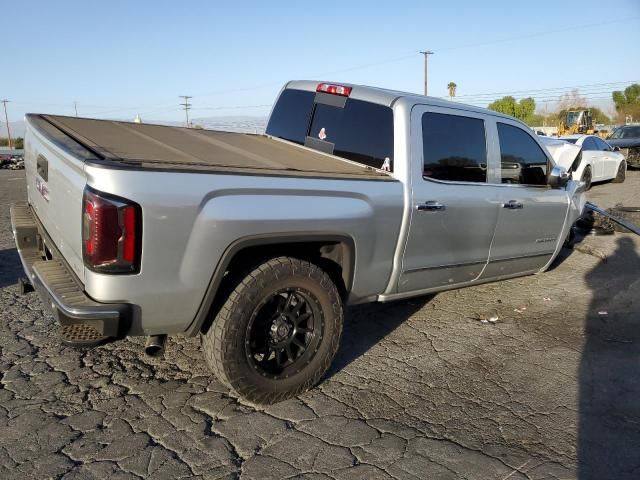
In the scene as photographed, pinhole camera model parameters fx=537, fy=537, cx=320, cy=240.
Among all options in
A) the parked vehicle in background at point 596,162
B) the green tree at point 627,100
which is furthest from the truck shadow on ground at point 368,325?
the green tree at point 627,100

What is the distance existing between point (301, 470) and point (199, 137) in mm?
2766

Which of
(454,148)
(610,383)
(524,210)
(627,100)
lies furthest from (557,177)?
(627,100)

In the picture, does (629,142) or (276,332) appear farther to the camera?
(629,142)

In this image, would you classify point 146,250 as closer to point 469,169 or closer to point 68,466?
point 68,466

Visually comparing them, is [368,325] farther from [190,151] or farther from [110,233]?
[110,233]

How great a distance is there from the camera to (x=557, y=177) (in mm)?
5242

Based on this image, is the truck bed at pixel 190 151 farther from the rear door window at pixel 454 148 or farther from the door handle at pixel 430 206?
the rear door window at pixel 454 148

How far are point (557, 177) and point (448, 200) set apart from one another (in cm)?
185

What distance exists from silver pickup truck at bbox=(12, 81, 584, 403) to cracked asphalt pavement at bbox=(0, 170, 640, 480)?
38 cm

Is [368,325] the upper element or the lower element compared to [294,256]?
lower

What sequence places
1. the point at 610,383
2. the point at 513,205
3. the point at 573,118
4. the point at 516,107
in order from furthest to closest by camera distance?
the point at 516,107, the point at 573,118, the point at 513,205, the point at 610,383

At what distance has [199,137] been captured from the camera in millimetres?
4395

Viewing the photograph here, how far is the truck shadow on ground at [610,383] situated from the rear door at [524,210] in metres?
0.81

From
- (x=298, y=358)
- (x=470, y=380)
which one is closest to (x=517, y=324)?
(x=470, y=380)
